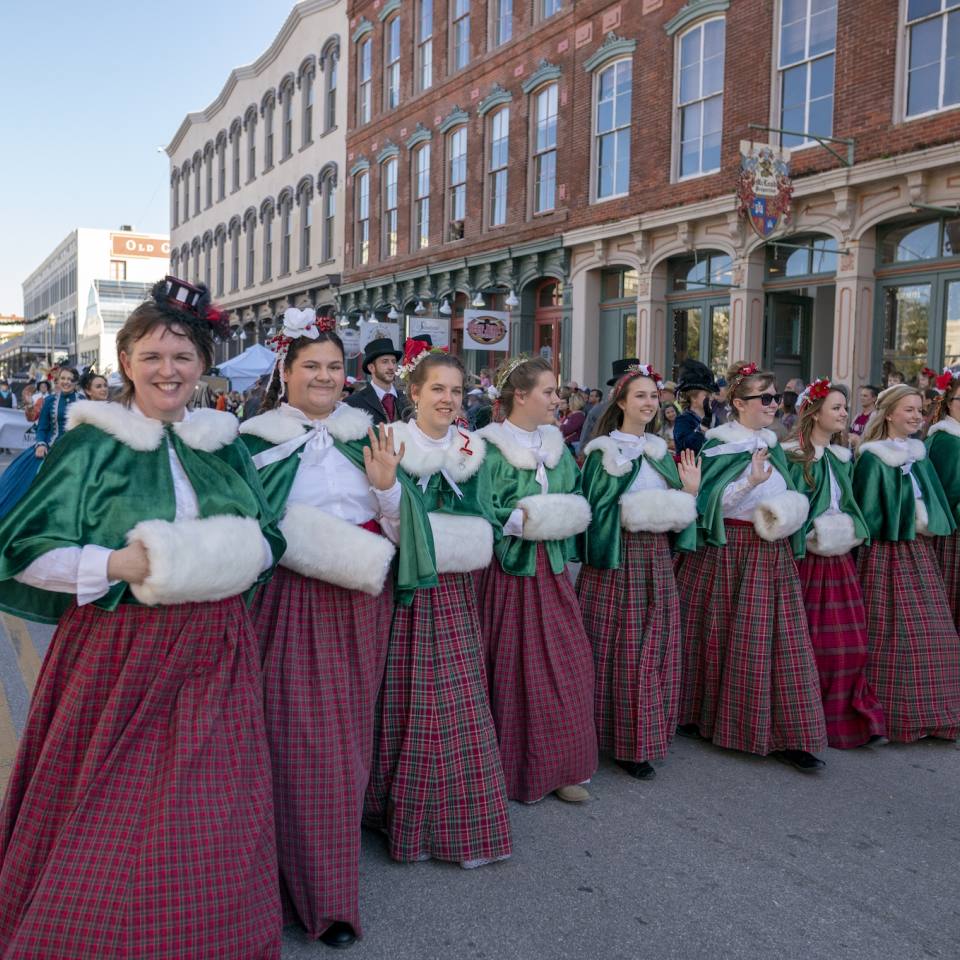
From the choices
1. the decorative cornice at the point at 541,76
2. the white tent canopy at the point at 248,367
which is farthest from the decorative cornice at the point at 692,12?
the white tent canopy at the point at 248,367

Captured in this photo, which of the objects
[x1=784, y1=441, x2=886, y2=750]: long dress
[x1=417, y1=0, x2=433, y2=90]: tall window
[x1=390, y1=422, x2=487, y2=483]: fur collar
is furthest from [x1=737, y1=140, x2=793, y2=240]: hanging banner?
[x1=417, y1=0, x2=433, y2=90]: tall window

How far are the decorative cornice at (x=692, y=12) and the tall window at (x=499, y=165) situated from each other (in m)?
4.61

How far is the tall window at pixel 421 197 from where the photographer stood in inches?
824

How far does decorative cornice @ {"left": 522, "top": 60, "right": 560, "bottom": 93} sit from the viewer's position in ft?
54.3

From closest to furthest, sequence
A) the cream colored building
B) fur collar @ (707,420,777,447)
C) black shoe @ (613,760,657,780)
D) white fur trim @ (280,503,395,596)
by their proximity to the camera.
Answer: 1. white fur trim @ (280,503,395,596)
2. black shoe @ (613,760,657,780)
3. fur collar @ (707,420,777,447)
4. the cream colored building

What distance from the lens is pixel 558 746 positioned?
4000 millimetres

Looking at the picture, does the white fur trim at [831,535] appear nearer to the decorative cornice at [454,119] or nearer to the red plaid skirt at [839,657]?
the red plaid skirt at [839,657]

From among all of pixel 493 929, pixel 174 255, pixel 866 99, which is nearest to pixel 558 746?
pixel 493 929

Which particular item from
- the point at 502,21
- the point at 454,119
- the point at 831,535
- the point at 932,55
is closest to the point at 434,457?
the point at 831,535

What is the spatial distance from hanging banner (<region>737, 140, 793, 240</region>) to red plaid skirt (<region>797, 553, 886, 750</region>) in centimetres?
796

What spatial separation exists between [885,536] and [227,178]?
105 feet

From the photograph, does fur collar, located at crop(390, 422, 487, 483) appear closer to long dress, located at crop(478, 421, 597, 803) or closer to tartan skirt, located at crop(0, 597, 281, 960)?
long dress, located at crop(478, 421, 597, 803)

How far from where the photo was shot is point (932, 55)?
1069cm

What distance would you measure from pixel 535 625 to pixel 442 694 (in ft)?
2.18
